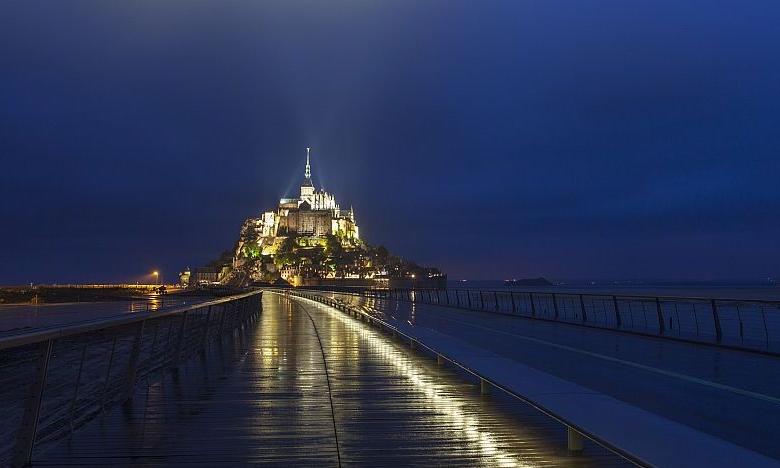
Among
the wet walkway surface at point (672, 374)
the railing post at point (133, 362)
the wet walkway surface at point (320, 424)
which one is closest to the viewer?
the wet walkway surface at point (320, 424)

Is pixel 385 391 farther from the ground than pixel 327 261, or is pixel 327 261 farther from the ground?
pixel 327 261

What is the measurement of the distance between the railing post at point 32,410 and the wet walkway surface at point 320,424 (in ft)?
0.73

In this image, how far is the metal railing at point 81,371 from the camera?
4965mm

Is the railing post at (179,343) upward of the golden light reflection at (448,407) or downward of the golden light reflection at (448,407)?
upward

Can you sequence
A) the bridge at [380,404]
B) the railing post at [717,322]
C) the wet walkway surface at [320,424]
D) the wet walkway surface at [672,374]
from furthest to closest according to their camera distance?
the railing post at [717,322], the wet walkway surface at [672,374], the wet walkway surface at [320,424], the bridge at [380,404]

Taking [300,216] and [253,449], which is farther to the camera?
[300,216]

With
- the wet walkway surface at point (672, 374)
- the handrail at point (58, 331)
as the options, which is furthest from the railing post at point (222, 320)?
the handrail at point (58, 331)

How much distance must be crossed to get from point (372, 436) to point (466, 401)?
203 cm

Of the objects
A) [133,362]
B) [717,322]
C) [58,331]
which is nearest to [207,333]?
[133,362]

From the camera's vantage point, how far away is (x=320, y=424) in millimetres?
6598

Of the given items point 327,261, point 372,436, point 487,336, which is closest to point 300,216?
point 327,261

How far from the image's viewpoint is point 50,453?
5.40 m

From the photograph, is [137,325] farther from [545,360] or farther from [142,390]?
[545,360]

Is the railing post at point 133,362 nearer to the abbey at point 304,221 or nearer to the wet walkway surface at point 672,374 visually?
the wet walkway surface at point 672,374
